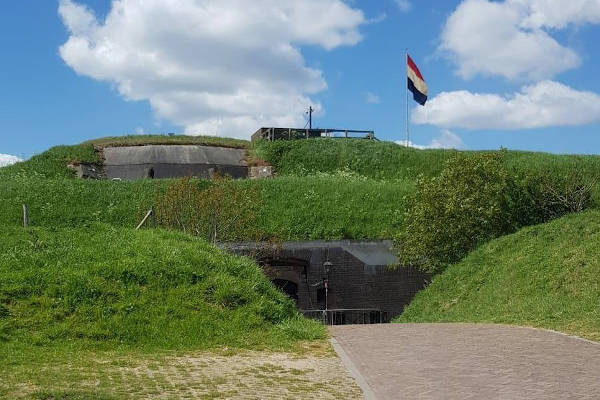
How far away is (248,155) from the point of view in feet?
163

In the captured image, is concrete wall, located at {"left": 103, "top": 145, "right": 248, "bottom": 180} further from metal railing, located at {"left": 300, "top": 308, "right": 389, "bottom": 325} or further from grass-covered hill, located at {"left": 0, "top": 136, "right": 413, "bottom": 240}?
metal railing, located at {"left": 300, "top": 308, "right": 389, "bottom": 325}

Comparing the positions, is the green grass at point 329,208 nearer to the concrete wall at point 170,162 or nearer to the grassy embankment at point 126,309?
the concrete wall at point 170,162

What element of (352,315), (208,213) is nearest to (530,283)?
(352,315)

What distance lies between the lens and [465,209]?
2619 cm

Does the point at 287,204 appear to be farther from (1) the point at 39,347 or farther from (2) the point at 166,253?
(1) the point at 39,347

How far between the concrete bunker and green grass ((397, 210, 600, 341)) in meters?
4.34

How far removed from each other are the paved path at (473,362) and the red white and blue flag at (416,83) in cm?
3572

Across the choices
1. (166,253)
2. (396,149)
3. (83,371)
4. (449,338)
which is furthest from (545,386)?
(396,149)

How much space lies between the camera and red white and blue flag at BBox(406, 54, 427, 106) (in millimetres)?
49219

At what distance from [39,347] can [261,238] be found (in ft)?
59.3

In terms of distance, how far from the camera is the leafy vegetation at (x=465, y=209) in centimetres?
2642

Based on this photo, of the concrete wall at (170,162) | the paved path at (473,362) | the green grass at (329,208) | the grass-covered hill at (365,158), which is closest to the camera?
the paved path at (473,362)

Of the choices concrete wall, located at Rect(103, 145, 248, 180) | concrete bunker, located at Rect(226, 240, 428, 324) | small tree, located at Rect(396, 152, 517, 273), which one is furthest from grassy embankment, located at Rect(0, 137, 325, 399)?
concrete wall, located at Rect(103, 145, 248, 180)

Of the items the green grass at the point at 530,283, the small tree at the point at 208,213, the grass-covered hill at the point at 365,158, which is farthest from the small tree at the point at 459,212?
the grass-covered hill at the point at 365,158
